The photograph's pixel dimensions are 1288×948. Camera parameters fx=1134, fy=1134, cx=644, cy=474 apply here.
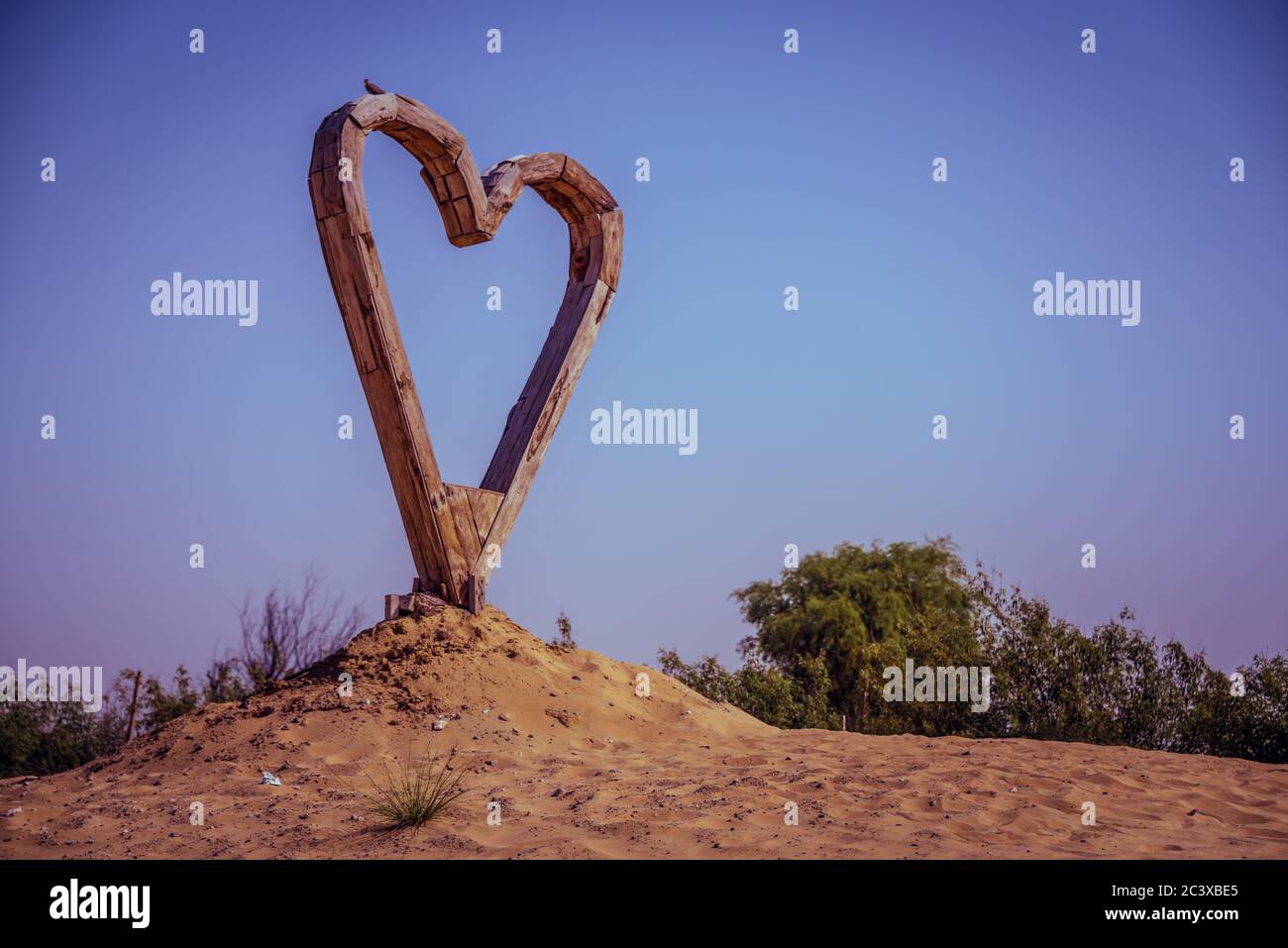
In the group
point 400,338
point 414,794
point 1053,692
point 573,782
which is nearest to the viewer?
point 414,794

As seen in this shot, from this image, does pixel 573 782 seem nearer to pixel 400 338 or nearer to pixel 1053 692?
pixel 400 338

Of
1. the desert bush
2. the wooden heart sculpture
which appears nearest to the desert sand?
the desert bush

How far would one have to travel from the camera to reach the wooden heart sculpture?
796cm

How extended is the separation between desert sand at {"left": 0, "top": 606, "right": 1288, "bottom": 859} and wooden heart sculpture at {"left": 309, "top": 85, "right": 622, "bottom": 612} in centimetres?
63

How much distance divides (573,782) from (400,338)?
359cm

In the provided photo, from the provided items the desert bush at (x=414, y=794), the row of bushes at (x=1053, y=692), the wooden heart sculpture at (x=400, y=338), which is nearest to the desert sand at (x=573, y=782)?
the desert bush at (x=414, y=794)

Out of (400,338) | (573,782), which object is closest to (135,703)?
(400,338)

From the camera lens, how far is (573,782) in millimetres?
6465

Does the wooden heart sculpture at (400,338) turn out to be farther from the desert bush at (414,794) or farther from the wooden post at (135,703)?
the wooden post at (135,703)

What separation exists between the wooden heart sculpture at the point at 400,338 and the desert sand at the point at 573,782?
63 cm

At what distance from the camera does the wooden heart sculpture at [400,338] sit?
7.96 meters

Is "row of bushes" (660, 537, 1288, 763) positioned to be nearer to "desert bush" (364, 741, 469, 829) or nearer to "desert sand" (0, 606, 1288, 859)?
"desert sand" (0, 606, 1288, 859)

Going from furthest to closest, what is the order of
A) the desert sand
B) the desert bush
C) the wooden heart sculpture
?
the wooden heart sculpture < the desert bush < the desert sand

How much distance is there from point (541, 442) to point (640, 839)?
482cm
